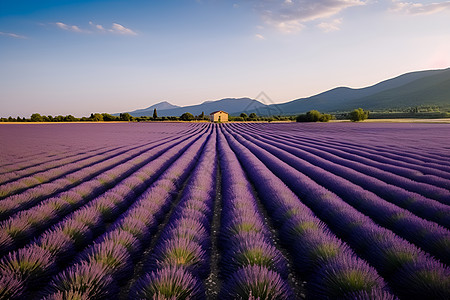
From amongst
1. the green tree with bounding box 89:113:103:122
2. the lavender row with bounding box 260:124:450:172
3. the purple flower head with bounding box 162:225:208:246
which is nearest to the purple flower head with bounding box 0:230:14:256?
the purple flower head with bounding box 162:225:208:246

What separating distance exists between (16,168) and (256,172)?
8127 millimetres

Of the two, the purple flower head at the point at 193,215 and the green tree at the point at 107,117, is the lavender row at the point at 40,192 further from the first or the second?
the green tree at the point at 107,117

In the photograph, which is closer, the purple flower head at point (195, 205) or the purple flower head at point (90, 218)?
the purple flower head at point (90, 218)

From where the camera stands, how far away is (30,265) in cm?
229

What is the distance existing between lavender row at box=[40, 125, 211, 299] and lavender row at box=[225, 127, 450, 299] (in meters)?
2.10

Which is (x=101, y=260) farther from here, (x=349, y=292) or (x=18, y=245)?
(x=349, y=292)

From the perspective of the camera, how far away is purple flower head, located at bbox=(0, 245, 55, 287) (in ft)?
7.18

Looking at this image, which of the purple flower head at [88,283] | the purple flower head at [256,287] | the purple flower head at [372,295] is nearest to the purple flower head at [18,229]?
the purple flower head at [88,283]

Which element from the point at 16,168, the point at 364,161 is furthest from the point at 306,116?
the point at 16,168

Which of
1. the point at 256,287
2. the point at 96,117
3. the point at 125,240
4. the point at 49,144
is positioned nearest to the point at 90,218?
the point at 125,240

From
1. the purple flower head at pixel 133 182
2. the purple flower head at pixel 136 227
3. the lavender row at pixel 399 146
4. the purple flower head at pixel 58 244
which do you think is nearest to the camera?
the purple flower head at pixel 58 244

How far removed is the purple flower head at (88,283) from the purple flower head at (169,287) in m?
0.31

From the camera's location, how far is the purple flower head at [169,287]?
1799 mm

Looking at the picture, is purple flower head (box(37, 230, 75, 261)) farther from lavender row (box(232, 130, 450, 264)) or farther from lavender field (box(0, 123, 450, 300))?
lavender row (box(232, 130, 450, 264))
